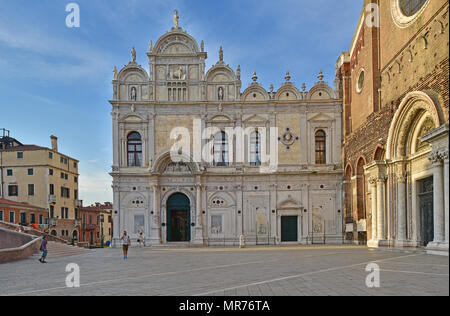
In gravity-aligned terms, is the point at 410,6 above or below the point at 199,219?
above

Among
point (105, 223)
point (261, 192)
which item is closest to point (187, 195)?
point (261, 192)

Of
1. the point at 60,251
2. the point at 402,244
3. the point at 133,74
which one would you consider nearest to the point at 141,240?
the point at 60,251

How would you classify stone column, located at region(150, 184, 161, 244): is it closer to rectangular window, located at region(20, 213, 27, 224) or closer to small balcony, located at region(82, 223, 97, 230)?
rectangular window, located at region(20, 213, 27, 224)

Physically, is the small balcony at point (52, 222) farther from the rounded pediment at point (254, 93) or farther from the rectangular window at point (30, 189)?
the rounded pediment at point (254, 93)

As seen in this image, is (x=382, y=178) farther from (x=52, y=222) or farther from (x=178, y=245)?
(x=52, y=222)

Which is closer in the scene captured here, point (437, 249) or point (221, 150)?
point (437, 249)

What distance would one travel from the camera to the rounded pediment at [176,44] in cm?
3350

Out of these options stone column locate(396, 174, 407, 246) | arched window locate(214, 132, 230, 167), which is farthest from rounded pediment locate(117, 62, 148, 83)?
stone column locate(396, 174, 407, 246)

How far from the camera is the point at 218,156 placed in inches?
1313

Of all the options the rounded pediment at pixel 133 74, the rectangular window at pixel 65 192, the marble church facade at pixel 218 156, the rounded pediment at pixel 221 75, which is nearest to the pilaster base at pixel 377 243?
the marble church facade at pixel 218 156

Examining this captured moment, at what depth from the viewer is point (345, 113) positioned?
3219 centimetres

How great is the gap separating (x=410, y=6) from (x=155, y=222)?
884 inches

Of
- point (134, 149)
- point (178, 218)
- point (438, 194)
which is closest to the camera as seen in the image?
point (438, 194)
